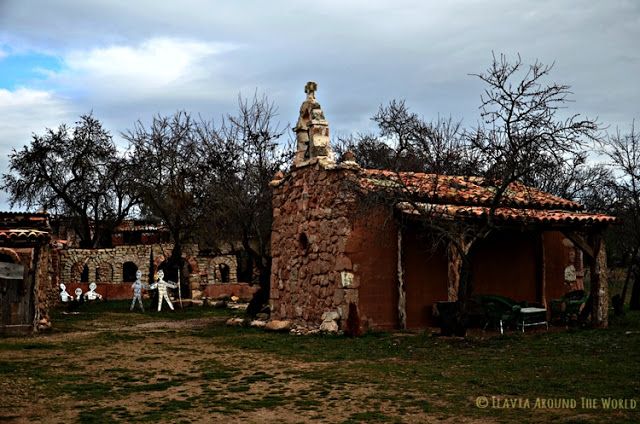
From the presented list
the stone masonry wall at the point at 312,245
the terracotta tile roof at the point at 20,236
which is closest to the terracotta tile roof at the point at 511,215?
the stone masonry wall at the point at 312,245

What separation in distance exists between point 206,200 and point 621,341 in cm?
1886

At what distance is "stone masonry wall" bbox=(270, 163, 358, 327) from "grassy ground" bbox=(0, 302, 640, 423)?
1.35m

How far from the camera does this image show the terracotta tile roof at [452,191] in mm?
15844

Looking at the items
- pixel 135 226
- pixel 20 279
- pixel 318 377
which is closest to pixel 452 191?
pixel 318 377

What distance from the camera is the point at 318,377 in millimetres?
10312

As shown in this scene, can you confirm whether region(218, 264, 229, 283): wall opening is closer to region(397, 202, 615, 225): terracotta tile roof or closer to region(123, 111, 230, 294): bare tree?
region(123, 111, 230, 294): bare tree

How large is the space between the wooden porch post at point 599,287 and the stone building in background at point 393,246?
0.07ft

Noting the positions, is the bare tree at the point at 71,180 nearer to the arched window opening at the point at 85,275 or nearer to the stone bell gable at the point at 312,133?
the arched window opening at the point at 85,275

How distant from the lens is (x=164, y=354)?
13398mm

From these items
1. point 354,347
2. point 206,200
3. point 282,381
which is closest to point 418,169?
point 206,200

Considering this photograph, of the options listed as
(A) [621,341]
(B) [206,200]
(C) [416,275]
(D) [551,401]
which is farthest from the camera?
(B) [206,200]

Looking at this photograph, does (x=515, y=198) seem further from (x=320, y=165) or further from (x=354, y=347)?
(x=354, y=347)

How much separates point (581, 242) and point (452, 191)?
10.2ft

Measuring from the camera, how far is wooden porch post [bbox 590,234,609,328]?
15453 millimetres
